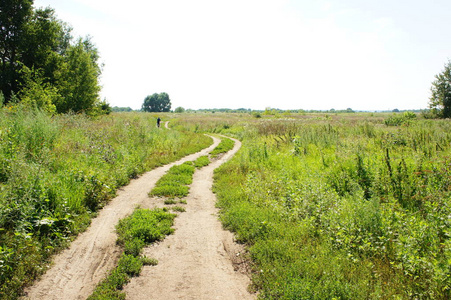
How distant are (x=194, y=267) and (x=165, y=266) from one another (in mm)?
561

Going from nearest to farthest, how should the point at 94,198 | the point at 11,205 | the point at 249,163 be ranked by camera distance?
the point at 11,205 → the point at 94,198 → the point at 249,163

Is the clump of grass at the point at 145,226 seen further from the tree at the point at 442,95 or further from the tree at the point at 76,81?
the tree at the point at 442,95

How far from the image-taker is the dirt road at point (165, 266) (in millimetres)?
3809

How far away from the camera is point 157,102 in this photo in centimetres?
12550

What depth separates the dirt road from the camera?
12.5 feet

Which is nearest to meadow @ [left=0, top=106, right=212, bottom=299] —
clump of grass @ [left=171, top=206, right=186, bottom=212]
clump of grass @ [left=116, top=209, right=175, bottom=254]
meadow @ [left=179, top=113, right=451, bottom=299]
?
clump of grass @ [left=116, top=209, right=175, bottom=254]

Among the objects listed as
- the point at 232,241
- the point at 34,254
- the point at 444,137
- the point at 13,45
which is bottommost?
the point at 232,241

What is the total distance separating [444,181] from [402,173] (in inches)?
53.2

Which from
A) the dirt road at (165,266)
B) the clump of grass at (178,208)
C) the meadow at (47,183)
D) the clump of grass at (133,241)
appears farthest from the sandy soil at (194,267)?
the meadow at (47,183)

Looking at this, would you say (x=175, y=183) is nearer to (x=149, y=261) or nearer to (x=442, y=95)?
(x=149, y=261)

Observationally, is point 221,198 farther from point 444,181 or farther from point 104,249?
point 444,181

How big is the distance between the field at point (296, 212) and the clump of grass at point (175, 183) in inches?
55.0

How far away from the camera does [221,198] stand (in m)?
8.31

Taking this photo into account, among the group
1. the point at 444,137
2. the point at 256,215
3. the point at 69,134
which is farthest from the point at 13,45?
the point at 444,137
